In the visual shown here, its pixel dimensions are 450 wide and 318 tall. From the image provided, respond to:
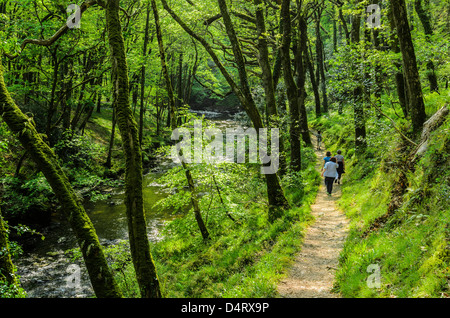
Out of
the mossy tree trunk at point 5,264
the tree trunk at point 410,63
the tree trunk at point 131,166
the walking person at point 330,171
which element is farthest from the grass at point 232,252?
the tree trunk at point 410,63

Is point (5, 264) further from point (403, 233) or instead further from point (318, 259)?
point (403, 233)

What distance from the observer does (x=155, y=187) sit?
63.2 feet

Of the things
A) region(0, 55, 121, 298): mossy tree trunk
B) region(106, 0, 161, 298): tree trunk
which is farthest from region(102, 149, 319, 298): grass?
region(0, 55, 121, 298): mossy tree trunk

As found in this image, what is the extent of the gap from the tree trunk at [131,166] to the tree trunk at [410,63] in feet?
23.9

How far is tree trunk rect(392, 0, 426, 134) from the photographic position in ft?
26.1

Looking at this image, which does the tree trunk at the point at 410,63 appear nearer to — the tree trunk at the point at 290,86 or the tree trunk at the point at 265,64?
the tree trunk at the point at 290,86

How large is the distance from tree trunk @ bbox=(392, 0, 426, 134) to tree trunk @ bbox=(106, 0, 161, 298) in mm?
7296

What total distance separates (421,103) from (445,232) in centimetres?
481

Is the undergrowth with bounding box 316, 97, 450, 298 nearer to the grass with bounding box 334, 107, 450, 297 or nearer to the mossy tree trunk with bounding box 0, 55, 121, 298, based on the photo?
the grass with bounding box 334, 107, 450, 297

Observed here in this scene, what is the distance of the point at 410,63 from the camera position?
802 cm

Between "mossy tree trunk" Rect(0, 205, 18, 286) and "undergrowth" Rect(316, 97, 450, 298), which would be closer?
"undergrowth" Rect(316, 97, 450, 298)

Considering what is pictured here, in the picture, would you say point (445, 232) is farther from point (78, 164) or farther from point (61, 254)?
point (78, 164)
